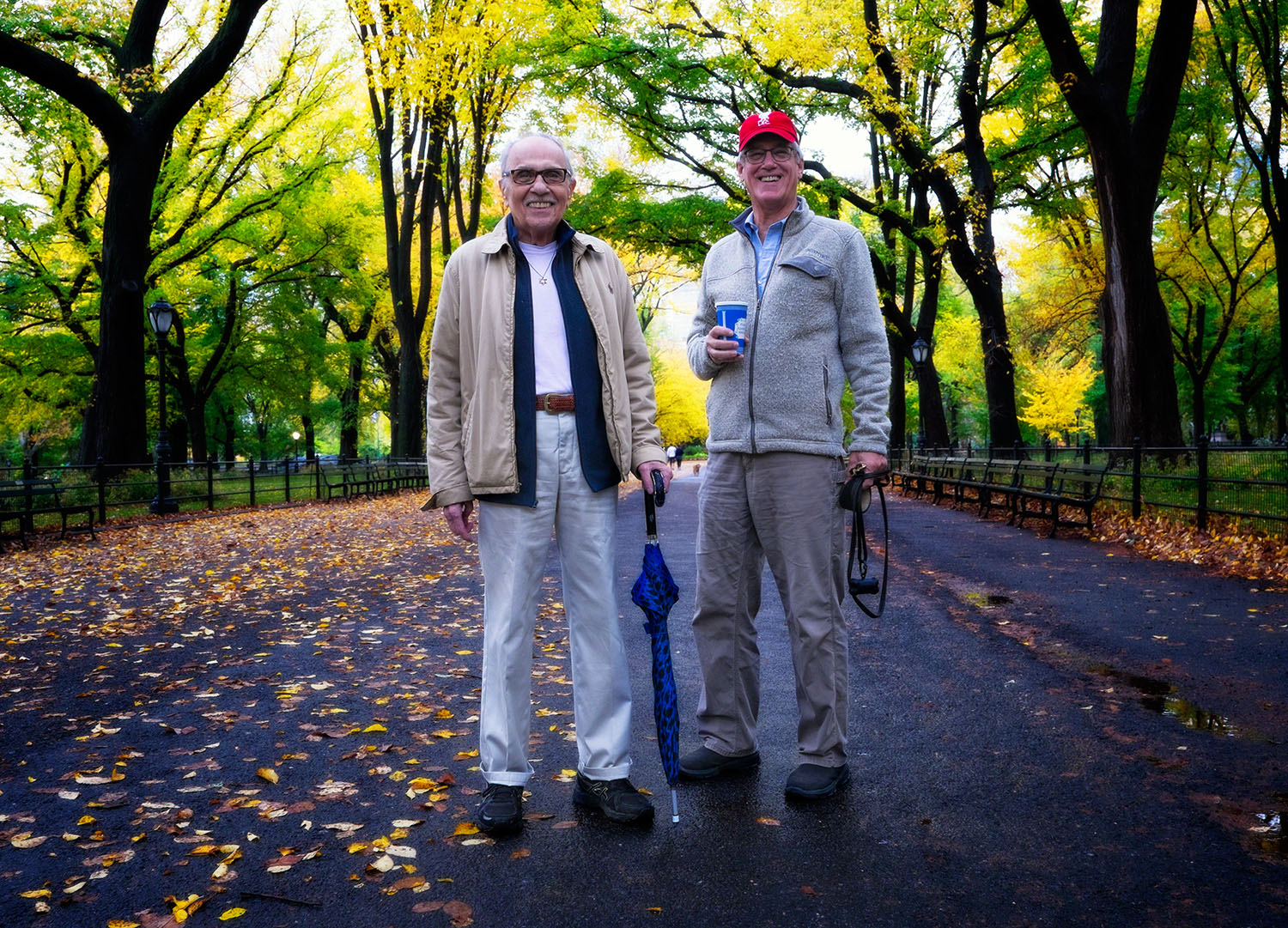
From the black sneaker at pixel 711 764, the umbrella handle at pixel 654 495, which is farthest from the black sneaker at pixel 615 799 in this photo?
the umbrella handle at pixel 654 495

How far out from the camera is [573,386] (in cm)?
321

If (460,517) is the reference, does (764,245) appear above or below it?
above

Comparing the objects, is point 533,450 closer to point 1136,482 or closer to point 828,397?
point 828,397

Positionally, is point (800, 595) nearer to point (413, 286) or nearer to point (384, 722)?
point (384, 722)

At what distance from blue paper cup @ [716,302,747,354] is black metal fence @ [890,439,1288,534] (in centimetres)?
769

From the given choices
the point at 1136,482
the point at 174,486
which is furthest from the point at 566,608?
the point at 174,486

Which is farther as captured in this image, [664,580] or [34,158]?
[34,158]

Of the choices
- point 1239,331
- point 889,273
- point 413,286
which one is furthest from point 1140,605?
point 1239,331

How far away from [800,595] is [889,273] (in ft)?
73.7

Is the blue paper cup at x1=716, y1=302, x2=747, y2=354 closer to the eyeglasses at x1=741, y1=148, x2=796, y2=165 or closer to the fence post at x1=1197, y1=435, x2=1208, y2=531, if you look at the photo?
the eyeglasses at x1=741, y1=148, x2=796, y2=165

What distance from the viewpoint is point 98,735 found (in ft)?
13.8

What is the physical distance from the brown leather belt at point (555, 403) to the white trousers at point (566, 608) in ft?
0.07

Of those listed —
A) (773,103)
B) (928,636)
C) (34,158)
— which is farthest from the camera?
(34,158)

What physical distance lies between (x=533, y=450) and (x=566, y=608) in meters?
0.53
